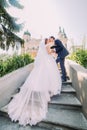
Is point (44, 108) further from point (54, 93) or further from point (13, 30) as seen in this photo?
point (13, 30)

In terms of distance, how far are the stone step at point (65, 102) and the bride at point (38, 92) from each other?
15 cm

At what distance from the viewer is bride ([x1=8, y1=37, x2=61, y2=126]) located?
4520 mm

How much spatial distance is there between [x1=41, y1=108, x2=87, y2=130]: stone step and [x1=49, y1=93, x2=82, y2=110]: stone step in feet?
A: 0.42

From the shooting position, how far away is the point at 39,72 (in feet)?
18.4

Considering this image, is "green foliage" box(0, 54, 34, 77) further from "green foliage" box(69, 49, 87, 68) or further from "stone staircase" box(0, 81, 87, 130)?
"green foliage" box(69, 49, 87, 68)

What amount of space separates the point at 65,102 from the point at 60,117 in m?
0.64

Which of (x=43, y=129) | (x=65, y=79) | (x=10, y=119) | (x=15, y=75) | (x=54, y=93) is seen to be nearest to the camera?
(x=43, y=129)

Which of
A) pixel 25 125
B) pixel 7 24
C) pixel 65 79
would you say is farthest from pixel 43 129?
pixel 7 24

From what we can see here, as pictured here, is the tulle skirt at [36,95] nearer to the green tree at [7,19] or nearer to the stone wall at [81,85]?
the stone wall at [81,85]

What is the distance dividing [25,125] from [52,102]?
3.36 feet

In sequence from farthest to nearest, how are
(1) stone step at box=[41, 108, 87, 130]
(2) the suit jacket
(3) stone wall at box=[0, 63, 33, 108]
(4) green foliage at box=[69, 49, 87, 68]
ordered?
(4) green foliage at box=[69, 49, 87, 68] → (2) the suit jacket → (3) stone wall at box=[0, 63, 33, 108] → (1) stone step at box=[41, 108, 87, 130]

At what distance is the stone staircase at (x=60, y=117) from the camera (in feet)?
13.6

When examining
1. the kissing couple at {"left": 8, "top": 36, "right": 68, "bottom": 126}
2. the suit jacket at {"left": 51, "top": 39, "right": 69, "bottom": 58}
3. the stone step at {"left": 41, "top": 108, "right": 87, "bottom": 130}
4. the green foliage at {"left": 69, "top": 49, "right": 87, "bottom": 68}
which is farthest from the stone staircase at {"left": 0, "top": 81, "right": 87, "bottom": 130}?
the green foliage at {"left": 69, "top": 49, "right": 87, "bottom": 68}

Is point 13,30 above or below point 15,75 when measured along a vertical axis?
above
